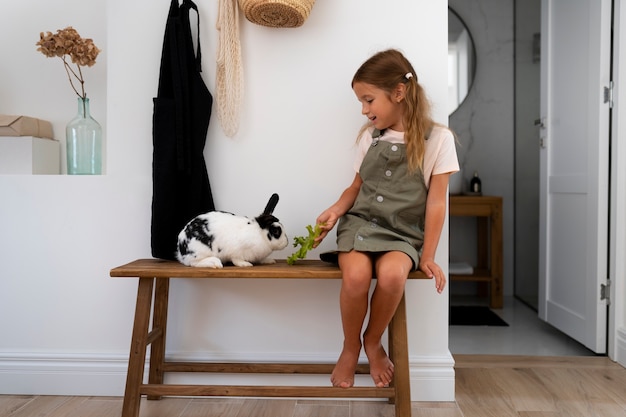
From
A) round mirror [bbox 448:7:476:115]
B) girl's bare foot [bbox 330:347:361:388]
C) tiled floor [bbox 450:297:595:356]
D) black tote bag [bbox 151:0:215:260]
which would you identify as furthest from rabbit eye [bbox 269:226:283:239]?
round mirror [bbox 448:7:476:115]

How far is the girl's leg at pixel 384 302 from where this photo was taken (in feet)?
4.86

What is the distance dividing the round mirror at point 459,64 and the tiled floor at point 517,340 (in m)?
1.50

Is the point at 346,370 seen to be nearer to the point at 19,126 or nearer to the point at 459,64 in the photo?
the point at 19,126

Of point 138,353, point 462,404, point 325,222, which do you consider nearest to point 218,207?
point 325,222

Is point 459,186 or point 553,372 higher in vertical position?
point 459,186

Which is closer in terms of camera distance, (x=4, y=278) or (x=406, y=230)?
(x=406, y=230)

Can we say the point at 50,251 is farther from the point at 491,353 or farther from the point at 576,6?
the point at 576,6

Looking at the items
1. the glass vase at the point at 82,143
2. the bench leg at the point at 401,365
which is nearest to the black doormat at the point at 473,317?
the bench leg at the point at 401,365

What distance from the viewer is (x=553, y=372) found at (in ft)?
6.73

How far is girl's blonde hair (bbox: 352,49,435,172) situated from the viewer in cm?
161

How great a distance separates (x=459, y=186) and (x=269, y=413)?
7.33 ft

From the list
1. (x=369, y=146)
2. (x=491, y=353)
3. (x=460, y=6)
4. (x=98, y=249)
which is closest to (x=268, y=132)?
(x=369, y=146)

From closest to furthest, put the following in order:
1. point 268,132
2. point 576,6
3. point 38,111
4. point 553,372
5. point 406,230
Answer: point 406,230 → point 268,132 → point 553,372 → point 38,111 → point 576,6

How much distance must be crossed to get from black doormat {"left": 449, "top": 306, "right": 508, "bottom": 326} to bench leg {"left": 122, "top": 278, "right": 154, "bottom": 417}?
182cm
